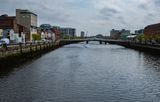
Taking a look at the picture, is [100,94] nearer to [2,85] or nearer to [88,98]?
[88,98]

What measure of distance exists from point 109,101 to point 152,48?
73018 millimetres

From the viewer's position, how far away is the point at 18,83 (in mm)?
33688

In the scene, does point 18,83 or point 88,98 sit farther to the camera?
point 18,83

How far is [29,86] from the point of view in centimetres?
3177

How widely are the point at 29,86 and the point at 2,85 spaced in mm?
2358

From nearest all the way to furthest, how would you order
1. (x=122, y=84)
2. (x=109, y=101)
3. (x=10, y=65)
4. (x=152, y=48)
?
(x=109, y=101) < (x=122, y=84) < (x=10, y=65) < (x=152, y=48)

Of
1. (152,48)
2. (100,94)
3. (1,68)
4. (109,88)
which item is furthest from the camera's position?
(152,48)

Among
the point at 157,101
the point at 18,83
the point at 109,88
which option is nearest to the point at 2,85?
the point at 18,83

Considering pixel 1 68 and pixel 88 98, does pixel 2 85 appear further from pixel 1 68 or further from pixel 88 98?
pixel 1 68

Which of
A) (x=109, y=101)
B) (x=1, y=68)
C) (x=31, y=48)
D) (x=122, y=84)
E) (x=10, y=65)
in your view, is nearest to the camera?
(x=109, y=101)

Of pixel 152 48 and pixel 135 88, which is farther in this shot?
pixel 152 48

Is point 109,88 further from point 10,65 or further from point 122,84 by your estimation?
point 10,65

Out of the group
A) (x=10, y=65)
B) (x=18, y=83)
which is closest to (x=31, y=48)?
(x=10, y=65)

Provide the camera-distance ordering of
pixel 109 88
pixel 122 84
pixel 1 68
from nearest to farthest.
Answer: pixel 109 88 → pixel 122 84 → pixel 1 68
